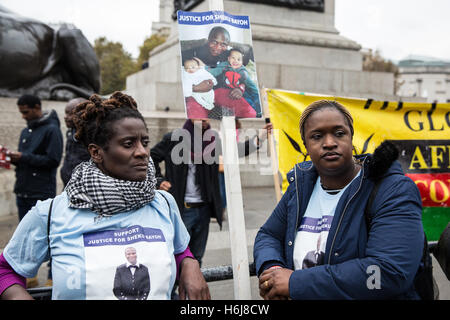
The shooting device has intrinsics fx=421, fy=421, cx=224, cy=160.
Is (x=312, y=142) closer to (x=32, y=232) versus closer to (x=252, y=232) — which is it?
(x=32, y=232)

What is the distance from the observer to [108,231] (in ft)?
5.74

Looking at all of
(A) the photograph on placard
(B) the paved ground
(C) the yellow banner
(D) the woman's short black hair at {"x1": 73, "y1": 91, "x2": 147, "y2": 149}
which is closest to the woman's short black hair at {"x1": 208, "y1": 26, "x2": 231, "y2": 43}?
(A) the photograph on placard

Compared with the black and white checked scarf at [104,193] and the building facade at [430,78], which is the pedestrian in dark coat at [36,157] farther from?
the building facade at [430,78]

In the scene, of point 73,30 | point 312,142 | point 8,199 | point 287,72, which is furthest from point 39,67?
point 312,142

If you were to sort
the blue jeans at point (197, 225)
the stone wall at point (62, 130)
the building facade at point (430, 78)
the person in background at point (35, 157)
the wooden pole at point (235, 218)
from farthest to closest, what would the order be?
1. the building facade at point (430, 78)
2. the stone wall at point (62, 130)
3. the person in background at point (35, 157)
4. the blue jeans at point (197, 225)
5. the wooden pole at point (235, 218)

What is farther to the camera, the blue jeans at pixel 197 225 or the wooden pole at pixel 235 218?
the blue jeans at pixel 197 225

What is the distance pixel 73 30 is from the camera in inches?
314

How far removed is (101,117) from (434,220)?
342 cm

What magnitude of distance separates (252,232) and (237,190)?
3.37m

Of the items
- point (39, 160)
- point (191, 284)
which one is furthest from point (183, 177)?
point (191, 284)

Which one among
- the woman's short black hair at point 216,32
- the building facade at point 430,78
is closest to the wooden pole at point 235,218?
the woman's short black hair at point 216,32

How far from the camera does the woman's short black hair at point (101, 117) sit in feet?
6.24

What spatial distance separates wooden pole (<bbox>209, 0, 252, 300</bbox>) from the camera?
7.53ft

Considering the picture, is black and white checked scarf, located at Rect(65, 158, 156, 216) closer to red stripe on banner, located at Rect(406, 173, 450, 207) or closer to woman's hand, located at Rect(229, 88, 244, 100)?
woman's hand, located at Rect(229, 88, 244, 100)
